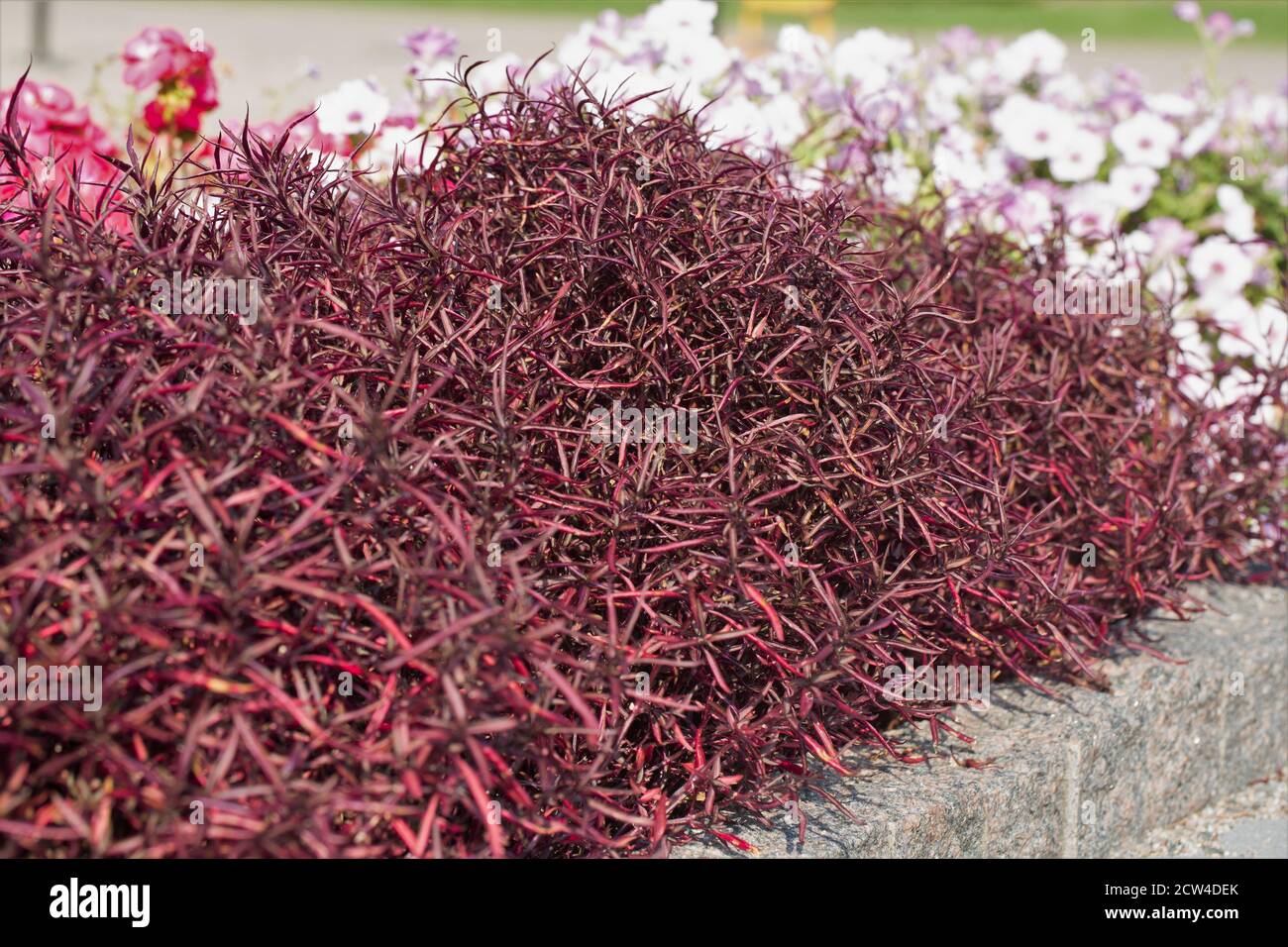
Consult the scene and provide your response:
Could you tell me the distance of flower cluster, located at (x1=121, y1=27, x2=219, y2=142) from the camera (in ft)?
12.1

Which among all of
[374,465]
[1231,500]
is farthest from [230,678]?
Answer: [1231,500]

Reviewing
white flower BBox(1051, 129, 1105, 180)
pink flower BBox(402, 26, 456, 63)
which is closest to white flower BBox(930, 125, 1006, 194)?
white flower BBox(1051, 129, 1105, 180)

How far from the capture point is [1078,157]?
167 inches

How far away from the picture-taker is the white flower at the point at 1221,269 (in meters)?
4.04

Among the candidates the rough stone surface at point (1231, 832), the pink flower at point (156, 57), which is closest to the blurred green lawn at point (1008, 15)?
the pink flower at point (156, 57)

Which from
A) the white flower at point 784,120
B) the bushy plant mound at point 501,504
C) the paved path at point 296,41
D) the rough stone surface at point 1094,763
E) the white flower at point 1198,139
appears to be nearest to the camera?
the bushy plant mound at point 501,504

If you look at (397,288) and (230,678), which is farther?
(397,288)

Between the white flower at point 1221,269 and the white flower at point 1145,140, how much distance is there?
393 mm

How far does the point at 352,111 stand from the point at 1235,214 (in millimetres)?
2904

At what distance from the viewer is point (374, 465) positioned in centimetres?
170

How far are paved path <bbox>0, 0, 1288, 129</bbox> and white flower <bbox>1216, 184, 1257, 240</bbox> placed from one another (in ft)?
23.3

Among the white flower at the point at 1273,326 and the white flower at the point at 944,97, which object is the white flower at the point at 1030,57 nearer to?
the white flower at the point at 944,97
